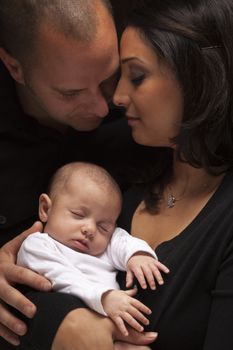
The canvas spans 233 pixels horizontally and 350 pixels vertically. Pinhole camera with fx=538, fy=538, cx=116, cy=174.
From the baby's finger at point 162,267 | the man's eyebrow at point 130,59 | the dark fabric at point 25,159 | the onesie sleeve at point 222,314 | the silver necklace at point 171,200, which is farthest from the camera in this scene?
the dark fabric at point 25,159

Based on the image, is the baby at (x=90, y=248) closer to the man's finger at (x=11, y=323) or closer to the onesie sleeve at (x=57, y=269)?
the onesie sleeve at (x=57, y=269)

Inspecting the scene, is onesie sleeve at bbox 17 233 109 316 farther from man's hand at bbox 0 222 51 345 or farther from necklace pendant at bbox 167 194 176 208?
necklace pendant at bbox 167 194 176 208

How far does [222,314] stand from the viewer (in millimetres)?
1151

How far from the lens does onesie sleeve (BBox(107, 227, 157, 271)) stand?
133cm

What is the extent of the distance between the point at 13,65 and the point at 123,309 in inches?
30.6

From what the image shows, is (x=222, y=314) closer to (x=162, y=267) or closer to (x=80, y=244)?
(x=162, y=267)

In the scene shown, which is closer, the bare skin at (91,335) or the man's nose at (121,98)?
the bare skin at (91,335)

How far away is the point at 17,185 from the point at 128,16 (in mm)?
578

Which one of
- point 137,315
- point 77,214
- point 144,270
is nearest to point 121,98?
point 77,214

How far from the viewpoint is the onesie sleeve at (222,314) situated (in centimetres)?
115

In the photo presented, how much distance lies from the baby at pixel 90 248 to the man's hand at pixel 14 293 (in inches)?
1.0

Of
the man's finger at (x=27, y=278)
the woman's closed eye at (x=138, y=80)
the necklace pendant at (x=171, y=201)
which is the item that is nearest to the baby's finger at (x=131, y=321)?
the man's finger at (x=27, y=278)

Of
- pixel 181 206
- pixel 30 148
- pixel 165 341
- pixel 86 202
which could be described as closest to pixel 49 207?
pixel 86 202

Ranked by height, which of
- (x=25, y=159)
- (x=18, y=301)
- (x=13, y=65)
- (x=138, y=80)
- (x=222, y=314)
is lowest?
(x=222, y=314)
